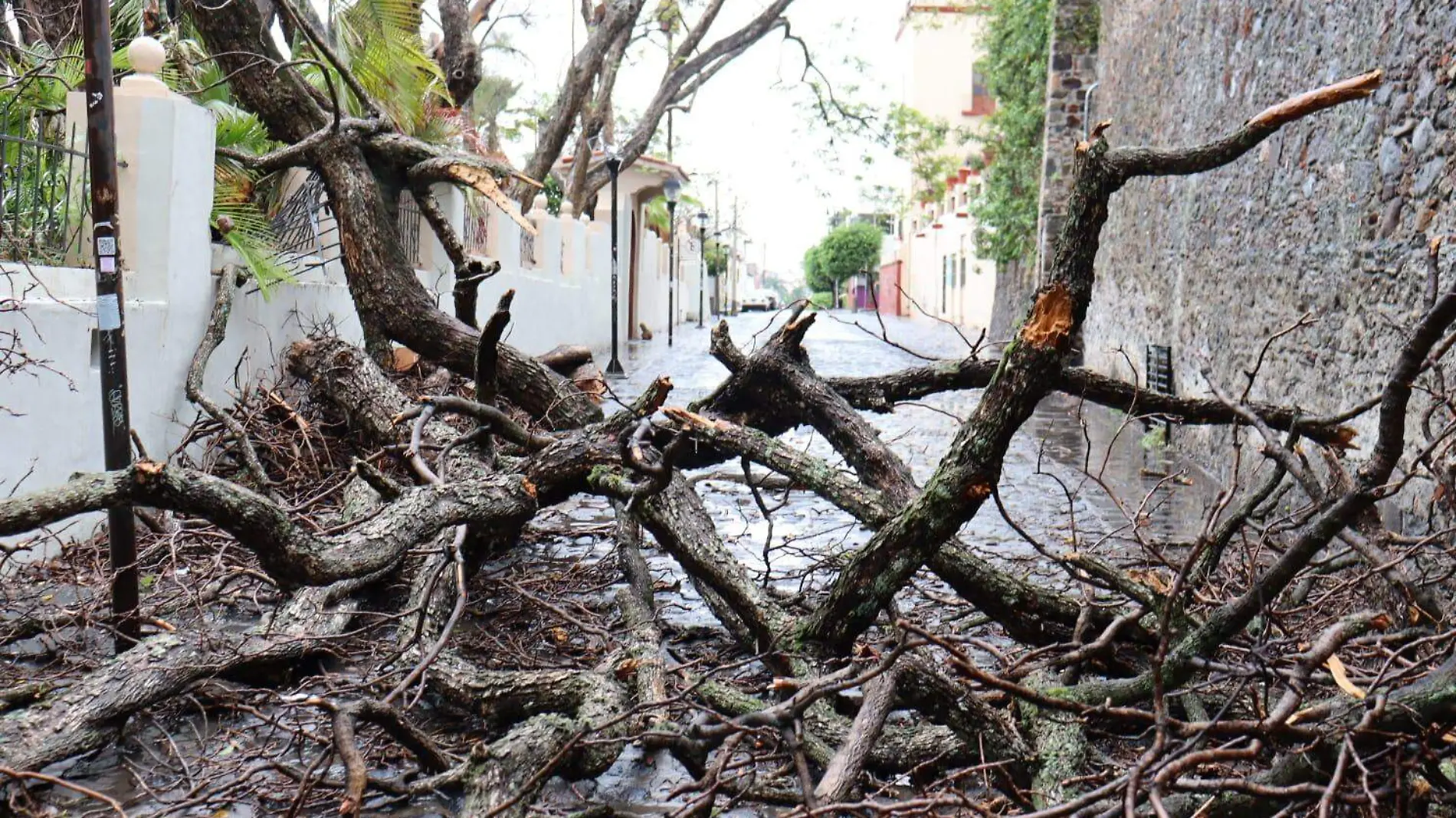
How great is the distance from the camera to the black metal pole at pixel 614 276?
15.9 meters

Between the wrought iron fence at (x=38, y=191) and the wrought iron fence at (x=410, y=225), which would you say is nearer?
the wrought iron fence at (x=38, y=191)

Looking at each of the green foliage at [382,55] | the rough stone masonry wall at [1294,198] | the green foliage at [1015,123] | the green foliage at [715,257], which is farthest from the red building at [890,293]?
the green foliage at [382,55]

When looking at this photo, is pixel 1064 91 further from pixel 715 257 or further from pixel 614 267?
pixel 715 257

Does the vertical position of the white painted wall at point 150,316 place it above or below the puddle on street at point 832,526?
above

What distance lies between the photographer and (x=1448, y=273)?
15.3ft

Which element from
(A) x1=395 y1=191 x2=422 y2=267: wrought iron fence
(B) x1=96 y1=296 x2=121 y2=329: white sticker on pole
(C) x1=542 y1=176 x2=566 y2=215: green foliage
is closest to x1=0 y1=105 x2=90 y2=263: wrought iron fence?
(B) x1=96 y1=296 x2=121 y2=329: white sticker on pole

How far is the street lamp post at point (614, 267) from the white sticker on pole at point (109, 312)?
461 inches

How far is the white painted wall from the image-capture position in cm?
509

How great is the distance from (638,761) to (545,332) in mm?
13257

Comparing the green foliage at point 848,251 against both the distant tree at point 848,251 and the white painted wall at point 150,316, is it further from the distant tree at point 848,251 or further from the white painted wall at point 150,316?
the white painted wall at point 150,316

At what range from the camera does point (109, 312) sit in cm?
387

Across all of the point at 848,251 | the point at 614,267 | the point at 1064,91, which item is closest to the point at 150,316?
the point at 614,267

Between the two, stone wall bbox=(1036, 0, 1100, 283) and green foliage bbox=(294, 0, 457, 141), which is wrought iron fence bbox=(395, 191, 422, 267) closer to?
green foliage bbox=(294, 0, 457, 141)

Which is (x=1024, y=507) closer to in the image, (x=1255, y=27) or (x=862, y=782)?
(x=1255, y=27)
